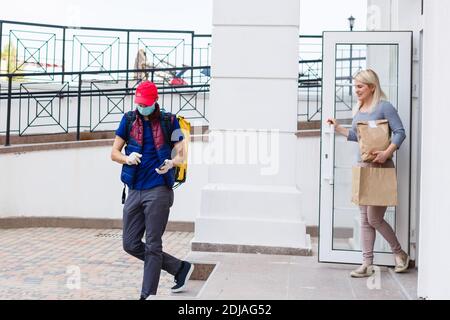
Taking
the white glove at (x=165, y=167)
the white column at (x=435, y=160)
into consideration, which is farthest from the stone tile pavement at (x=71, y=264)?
the white column at (x=435, y=160)

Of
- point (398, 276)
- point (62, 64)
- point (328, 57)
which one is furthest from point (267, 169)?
point (62, 64)

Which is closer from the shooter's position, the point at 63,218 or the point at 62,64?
the point at 63,218

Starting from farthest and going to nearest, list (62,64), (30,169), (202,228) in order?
(62,64) → (30,169) → (202,228)

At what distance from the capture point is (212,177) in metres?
7.03

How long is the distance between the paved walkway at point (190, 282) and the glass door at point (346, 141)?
282 mm

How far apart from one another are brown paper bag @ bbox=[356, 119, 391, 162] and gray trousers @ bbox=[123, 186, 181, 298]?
1.71 meters

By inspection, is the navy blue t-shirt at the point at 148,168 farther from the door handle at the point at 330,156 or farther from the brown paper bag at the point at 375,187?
the door handle at the point at 330,156

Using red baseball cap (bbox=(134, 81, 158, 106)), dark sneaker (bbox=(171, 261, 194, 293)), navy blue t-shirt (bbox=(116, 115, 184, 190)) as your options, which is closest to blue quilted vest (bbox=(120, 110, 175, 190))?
navy blue t-shirt (bbox=(116, 115, 184, 190))

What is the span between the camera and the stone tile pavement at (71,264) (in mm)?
5980

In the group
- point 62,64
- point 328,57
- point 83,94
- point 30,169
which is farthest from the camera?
point 62,64

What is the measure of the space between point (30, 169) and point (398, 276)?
6.59 meters
